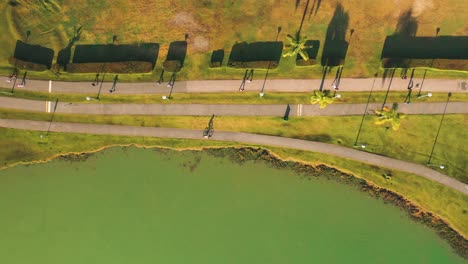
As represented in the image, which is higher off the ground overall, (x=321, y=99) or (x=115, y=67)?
(x=321, y=99)

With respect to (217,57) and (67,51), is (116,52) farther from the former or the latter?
(217,57)

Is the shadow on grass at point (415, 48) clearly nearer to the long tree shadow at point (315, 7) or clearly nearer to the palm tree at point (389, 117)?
the palm tree at point (389, 117)

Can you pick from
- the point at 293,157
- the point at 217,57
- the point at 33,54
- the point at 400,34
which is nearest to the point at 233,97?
the point at 217,57

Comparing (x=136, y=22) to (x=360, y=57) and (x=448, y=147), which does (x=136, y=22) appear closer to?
(x=360, y=57)

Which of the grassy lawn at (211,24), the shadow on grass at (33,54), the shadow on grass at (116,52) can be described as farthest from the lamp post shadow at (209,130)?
the shadow on grass at (33,54)

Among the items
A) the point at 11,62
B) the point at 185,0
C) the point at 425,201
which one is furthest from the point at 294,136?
the point at 11,62

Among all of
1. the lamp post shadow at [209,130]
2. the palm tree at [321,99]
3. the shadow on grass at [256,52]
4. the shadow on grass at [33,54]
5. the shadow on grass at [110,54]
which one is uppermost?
the shadow on grass at [256,52]
